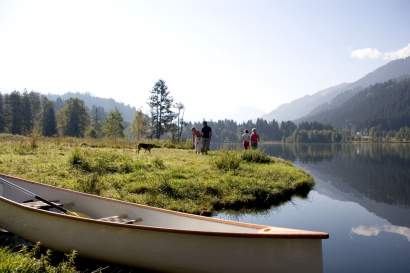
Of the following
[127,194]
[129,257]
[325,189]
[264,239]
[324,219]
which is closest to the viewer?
[264,239]

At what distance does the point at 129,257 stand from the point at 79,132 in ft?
276

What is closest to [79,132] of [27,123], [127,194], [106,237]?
[27,123]

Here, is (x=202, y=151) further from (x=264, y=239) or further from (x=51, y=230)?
(x=264, y=239)

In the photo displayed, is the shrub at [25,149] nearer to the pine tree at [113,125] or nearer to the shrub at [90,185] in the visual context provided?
the shrub at [90,185]

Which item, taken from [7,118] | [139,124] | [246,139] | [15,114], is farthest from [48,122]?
[246,139]

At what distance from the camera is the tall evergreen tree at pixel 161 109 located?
68938 millimetres

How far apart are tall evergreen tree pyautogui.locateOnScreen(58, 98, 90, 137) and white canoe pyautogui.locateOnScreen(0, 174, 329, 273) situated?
3176 inches

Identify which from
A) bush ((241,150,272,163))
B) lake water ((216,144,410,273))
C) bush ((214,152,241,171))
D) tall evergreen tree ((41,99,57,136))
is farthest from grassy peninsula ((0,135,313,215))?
tall evergreen tree ((41,99,57,136))

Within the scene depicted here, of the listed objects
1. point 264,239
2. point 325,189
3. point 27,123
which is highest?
point 27,123

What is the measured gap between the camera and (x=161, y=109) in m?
69.1

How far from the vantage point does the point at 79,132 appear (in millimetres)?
85312

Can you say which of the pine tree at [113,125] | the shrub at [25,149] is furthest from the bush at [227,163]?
the pine tree at [113,125]

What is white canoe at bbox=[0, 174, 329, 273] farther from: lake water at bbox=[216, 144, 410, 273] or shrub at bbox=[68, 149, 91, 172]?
shrub at bbox=[68, 149, 91, 172]

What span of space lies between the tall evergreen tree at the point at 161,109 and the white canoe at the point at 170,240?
60.7m
